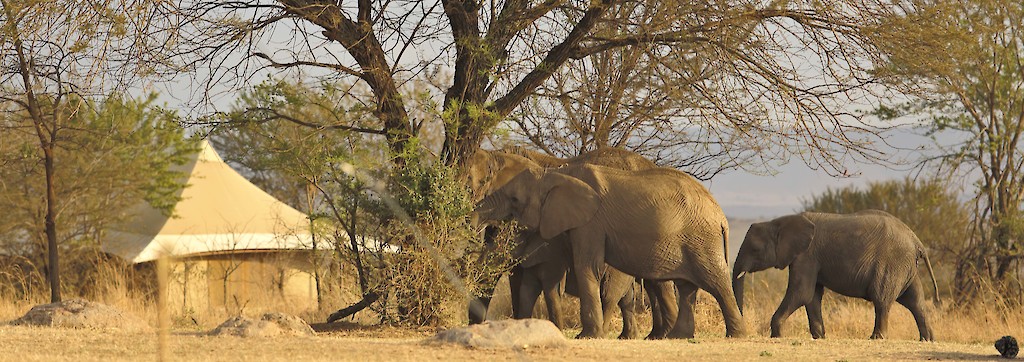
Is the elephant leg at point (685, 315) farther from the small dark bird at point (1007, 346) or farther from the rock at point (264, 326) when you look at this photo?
the rock at point (264, 326)

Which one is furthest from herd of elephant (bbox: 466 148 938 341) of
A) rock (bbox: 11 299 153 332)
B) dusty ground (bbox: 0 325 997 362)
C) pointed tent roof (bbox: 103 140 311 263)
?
pointed tent roof (bbox: 103 140 311 263)

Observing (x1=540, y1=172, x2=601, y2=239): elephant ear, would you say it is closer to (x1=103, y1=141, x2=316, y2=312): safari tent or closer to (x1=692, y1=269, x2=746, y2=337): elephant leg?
(x1=692, y1=269, x2=746, y2=337): elephant leg

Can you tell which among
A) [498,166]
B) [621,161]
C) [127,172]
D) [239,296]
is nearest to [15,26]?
[498,166]

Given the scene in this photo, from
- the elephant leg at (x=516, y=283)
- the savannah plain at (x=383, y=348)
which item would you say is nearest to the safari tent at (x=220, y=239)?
the elephant leg at (x=516, y=283)

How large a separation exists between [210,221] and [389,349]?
2279cm

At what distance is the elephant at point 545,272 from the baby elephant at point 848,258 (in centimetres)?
220

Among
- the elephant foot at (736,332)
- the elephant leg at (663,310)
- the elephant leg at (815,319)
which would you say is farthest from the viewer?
the elephant leg at (815,319)

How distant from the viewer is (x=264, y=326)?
11.7 m

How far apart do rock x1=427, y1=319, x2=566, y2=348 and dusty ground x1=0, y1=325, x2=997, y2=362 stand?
14 centimetres

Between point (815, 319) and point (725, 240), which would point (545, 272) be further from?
point (815, 319)

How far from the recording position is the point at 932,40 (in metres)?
14.1

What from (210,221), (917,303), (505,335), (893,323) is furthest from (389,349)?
(210,221)

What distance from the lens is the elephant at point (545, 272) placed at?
15.0 meters

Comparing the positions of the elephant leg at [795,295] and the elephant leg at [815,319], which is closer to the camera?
the elephant leg at [795,295]
